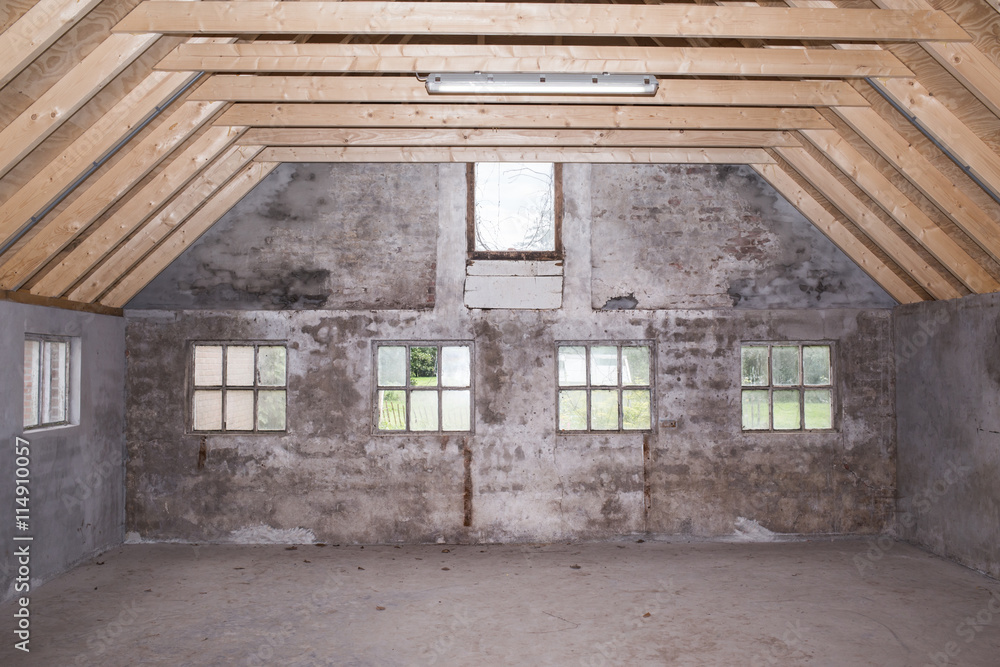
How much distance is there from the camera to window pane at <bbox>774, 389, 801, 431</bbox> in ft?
23.5

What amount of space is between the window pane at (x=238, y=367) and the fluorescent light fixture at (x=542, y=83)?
3.84m

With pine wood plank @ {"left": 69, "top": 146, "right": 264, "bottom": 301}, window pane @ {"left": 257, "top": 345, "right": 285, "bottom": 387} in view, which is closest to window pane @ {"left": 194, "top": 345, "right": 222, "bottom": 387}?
window pane @ {"left": 257, "top": 345, "right": 285, "bottom": 387}

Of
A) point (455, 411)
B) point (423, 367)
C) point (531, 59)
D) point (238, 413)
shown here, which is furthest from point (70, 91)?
point (455, 411)

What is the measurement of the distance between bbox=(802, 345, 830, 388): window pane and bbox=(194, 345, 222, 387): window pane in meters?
5.92

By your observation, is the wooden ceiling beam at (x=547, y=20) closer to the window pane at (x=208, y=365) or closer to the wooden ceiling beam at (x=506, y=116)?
the wooden ceiling beam at (x=506, y=116)

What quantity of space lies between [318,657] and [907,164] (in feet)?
16.5

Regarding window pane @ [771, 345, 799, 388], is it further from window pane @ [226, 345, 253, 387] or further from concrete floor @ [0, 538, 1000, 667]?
window pane @ [226, 345, 253, 387]

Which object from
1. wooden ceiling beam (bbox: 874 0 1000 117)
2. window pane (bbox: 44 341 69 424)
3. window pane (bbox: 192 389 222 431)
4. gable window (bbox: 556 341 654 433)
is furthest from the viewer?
gable window (bbox: 556 341 654 433)

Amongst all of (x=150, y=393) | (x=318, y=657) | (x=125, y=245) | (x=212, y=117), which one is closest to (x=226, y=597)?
(x=318, y=657)

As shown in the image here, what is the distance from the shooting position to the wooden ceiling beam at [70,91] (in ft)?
12.4

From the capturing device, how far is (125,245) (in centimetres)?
591

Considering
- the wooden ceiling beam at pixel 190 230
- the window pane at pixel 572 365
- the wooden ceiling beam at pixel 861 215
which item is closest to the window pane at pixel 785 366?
the wooden ceiling beam at pixel 861 215

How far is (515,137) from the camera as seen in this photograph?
19.4ft

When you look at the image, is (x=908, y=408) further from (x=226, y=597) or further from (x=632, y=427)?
(x=226, y=597)
